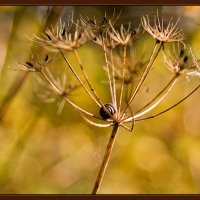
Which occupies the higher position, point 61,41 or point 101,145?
point 61,41

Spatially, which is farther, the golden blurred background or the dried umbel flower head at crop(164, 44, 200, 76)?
the golden blurred background

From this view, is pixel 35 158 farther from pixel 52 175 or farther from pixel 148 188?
pixel 148 188

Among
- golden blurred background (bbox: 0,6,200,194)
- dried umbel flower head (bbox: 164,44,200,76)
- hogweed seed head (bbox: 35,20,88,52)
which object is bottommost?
golden blurred background (bbox: 0,6,200,194)

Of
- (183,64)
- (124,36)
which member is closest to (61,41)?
(124,36)

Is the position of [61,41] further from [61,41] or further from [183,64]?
[183,64]

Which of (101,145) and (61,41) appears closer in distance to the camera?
(61,41)

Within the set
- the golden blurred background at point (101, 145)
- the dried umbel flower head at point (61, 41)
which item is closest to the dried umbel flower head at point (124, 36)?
the dried umbel flower head at point (61, 41)

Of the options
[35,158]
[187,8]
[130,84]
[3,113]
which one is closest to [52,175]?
[35,158]

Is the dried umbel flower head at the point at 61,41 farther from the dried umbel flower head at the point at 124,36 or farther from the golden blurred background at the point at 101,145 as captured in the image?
the golden blurred background at the point at 101,145

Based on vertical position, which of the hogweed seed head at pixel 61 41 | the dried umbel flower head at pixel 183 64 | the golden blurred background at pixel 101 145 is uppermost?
the dried umbel flower head at pixel 183 64

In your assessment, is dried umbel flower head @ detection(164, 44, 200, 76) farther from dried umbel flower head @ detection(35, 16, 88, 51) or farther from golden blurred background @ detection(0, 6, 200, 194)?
golden blurred background @ detection(0, 6, 200, 194)

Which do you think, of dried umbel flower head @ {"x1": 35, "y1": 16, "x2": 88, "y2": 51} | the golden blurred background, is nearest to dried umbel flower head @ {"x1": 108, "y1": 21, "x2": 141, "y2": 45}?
dried umbel flower head @ {"x1": 35, "y1": 16, "x2": 88, "y2": 51}

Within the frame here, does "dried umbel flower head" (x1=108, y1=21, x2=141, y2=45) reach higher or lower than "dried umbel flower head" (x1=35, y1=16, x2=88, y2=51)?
higher
